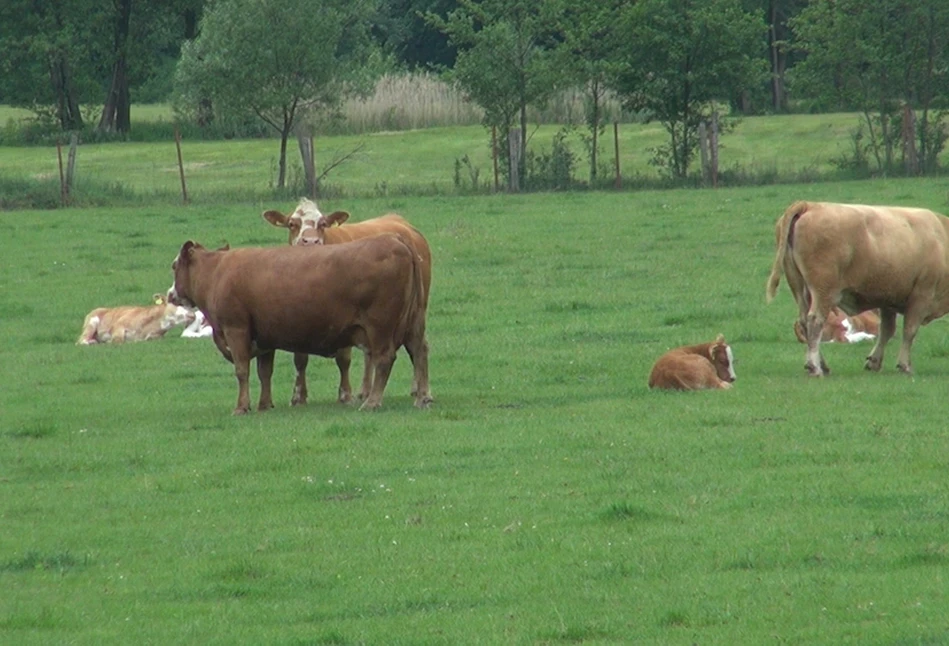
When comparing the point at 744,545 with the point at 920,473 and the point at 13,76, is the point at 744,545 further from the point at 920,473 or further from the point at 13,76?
the point at 13,76

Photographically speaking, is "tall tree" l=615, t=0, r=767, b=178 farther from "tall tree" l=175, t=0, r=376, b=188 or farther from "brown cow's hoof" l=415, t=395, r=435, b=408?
"brown cow's hoof" l=415, t=395, r=435, b=408

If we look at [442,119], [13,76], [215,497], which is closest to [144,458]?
[215,497]

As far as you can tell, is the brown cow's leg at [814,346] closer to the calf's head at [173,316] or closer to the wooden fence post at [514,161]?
the calf's head at [173,316]

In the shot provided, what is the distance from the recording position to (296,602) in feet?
28.3

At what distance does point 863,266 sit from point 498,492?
6.28m

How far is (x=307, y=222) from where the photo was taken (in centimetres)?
1677

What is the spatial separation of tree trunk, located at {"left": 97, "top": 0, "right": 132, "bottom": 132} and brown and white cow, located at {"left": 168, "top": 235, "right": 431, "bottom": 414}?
56.1 meters

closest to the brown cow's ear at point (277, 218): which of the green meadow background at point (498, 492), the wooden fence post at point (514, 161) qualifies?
the green meadow background at point (498, 492)

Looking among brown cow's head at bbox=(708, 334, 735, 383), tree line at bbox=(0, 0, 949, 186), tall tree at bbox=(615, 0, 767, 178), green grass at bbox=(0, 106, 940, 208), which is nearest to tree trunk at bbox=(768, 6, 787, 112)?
green grass at bbox=(0, 106, 940, 208)

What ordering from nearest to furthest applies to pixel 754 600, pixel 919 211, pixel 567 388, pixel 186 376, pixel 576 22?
pixel 754 600 < pixel 567 388 < pixel 919 211 < pixel 186 376 < pixel 576 22

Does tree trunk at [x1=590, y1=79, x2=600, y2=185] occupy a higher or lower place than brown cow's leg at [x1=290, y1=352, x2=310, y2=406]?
higher

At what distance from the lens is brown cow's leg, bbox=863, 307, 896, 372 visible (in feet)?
52.5

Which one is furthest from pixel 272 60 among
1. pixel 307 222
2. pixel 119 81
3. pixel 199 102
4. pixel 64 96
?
pixel 307 222

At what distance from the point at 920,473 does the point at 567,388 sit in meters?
5.09
